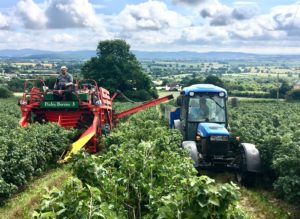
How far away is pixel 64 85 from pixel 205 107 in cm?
550

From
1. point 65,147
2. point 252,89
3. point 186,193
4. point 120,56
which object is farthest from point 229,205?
point 252,89

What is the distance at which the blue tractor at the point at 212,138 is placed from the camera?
11.4m

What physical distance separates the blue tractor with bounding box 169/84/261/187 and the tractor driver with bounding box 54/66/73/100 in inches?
164

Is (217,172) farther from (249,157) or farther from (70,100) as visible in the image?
(70,100)

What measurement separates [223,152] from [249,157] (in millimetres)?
862

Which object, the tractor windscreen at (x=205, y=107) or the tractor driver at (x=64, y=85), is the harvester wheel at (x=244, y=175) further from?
the tractor driver at (x=64, y=85)

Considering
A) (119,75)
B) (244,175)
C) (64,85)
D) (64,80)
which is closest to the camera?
(244,175)

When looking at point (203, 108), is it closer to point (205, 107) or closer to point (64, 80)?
point (205, 107)

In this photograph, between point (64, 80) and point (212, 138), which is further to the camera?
point (64, 80)

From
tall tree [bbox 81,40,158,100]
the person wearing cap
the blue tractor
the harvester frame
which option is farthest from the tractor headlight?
tall tree [bbox 81,40,158,100]

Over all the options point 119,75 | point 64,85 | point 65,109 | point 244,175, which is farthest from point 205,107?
point 119,75

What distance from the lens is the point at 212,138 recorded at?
38.3 feet

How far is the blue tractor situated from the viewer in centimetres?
1140

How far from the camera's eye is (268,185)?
11867 millimetres
